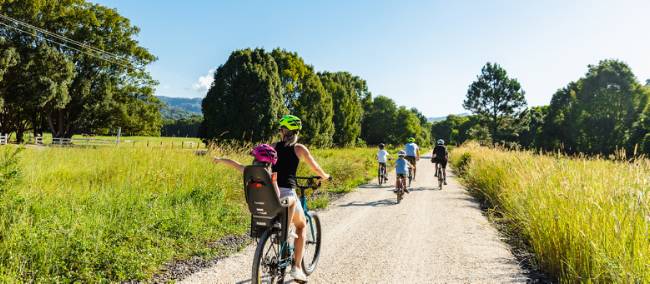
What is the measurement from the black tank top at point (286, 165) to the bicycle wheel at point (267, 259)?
0.54 m

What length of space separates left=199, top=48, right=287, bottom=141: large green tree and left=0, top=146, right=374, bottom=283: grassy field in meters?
14.5

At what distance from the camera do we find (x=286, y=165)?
379 centimetres

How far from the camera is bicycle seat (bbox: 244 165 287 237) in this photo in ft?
10.7

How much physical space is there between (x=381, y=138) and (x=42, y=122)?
51.4 m

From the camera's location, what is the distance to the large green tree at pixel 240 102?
24.3 m

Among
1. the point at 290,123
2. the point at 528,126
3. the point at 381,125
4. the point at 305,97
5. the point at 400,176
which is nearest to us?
the point at 290,123

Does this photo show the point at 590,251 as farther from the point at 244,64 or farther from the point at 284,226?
the point at 244,64

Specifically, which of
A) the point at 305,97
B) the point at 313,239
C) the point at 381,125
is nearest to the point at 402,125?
the point at 381,125

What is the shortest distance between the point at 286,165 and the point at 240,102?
2168 cm

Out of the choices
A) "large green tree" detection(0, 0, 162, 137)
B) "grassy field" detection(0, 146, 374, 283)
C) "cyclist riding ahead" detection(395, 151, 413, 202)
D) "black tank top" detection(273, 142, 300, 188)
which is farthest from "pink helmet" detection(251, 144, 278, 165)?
"large green tree" detection(0, 0, 162, 137)

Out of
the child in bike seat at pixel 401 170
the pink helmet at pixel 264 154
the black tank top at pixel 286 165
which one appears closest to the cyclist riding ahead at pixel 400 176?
the child in bike seat at pixel 401 170

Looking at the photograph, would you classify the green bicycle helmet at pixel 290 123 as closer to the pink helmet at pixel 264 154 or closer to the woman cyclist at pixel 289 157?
the woman cyclist at pixel 289 157

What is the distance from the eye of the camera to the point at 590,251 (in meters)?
3.93

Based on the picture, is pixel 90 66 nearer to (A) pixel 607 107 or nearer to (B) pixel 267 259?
(B) pixel 267 259
